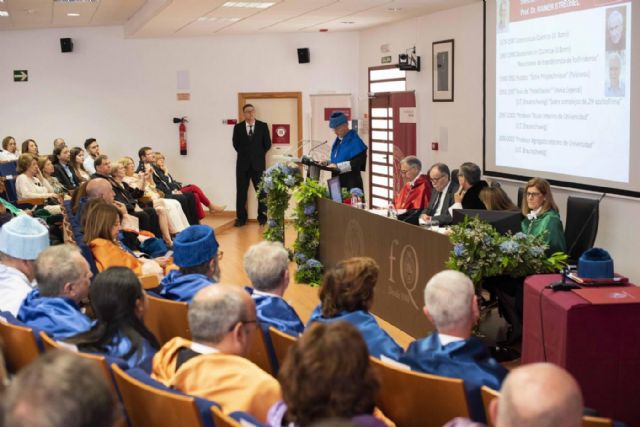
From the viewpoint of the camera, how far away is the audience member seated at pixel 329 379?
2.09 metres

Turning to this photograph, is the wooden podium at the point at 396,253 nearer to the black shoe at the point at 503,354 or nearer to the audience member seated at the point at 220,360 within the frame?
the black shoe at the point at 503,354

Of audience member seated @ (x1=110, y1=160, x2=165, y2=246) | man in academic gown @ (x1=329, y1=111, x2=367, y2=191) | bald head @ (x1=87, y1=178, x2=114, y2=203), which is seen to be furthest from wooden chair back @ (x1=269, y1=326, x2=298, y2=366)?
man in academic gown @ (x1=329, y1=111, x2=367, y2=191)

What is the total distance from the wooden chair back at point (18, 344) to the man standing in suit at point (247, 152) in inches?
400

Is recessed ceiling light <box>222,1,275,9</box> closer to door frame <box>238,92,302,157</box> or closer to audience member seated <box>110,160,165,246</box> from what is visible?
audience member seated <box>110,160,165,246</box>

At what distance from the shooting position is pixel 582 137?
7934 mm

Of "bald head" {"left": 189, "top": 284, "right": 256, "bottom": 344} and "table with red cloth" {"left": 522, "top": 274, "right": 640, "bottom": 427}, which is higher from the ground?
"bald head" {"left": 189, "top": 284, "right": 256, "bottom": 344}

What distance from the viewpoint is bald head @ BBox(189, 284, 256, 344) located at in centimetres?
290

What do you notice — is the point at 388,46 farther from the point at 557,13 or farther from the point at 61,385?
the point at 61,385

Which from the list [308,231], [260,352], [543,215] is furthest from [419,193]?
[260,352]

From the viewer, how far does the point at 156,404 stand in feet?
8.64

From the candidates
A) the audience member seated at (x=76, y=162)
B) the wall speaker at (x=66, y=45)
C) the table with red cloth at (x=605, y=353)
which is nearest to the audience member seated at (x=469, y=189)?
the table with red cloth at (x=605, y=353)

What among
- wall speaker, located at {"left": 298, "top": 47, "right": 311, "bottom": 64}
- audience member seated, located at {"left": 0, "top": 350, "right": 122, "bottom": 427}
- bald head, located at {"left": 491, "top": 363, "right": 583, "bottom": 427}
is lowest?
bald head, located at {"left": 491, "top": 363, "right": 583, "bottom": 427}

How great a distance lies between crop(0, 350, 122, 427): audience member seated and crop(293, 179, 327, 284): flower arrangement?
710cm

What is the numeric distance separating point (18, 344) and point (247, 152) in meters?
10.5
